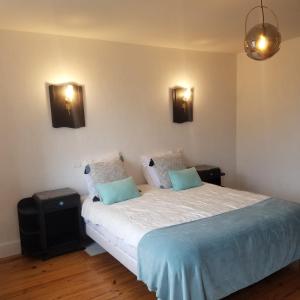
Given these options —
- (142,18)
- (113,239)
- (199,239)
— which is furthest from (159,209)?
(142,18)

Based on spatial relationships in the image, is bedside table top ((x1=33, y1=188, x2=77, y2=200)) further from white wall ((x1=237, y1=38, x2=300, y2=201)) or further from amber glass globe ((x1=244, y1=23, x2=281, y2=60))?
white wall ((x1=237, y1=38, x2=300, y2=201))

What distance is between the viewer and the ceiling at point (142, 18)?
100 inches

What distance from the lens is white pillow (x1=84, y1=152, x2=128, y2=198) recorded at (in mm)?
3406

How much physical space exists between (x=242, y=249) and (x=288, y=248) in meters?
0.54

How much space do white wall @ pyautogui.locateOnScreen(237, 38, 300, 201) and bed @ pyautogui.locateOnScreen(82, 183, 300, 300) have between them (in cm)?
149

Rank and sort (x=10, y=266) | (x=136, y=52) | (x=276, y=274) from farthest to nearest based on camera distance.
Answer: (x=136, y=52), (x=10, y=266), (x=276, y=274)

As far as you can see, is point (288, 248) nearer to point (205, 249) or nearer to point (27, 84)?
point (205, 249)

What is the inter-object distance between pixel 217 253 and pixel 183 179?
1.63 meters

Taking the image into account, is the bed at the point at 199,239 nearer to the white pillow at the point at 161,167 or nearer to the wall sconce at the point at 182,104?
the white pillow at the point at 161,167

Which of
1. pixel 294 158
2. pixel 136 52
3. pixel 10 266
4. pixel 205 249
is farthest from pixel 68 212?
pixel 294 158

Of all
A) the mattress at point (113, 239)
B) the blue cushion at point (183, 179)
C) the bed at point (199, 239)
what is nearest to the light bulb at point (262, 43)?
the bed at point (199, 239)

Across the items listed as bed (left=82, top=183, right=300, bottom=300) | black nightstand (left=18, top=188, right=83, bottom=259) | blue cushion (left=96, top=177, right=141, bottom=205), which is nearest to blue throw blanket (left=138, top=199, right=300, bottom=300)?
bed (left=82, top=183, right=300, bottom=300)

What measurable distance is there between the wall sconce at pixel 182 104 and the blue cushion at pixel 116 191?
143cm

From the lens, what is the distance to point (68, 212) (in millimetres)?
3393
